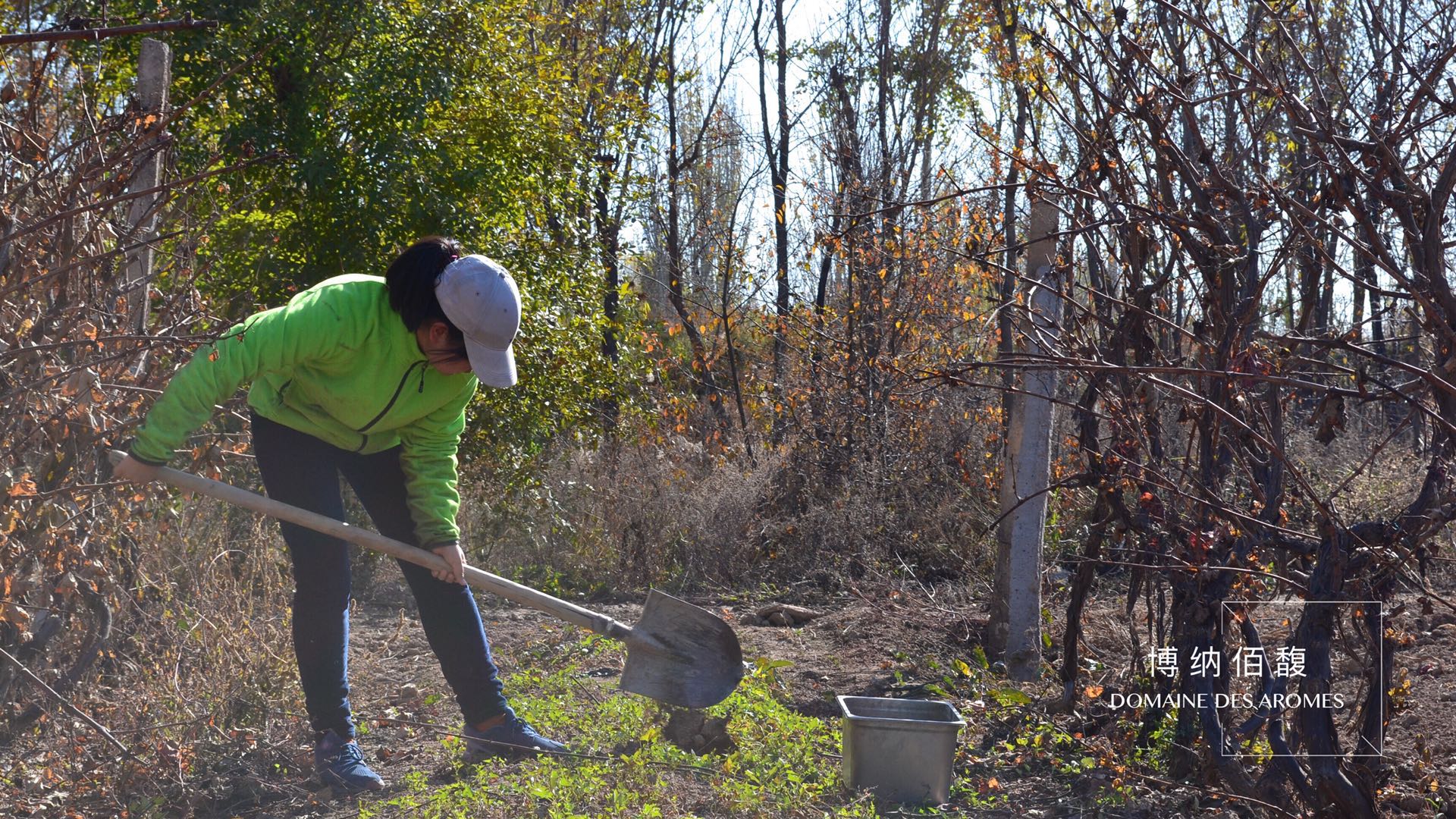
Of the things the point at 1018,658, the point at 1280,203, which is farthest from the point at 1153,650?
the point at 1280,203

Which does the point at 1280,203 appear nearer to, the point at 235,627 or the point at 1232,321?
the point at 1232,321

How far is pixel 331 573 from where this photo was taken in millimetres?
3568

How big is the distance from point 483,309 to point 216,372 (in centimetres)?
73

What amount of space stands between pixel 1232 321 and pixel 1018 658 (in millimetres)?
2204

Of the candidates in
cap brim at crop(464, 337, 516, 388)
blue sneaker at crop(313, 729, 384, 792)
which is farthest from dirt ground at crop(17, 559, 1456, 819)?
cap brim at crop(464, 337, 516, 388)

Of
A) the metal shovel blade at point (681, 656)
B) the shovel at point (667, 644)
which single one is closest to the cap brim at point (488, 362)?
the shovel at point (667, 644)

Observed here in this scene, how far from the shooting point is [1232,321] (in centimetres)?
317

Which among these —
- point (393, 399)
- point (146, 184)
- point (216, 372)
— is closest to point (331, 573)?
point (393, 399)

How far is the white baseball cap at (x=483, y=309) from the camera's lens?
3213mm

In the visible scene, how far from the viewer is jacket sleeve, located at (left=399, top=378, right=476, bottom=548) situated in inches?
144

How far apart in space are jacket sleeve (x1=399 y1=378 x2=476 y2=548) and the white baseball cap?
409 mm

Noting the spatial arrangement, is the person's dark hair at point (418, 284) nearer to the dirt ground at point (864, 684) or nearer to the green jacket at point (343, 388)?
the green jacket at point (343, 388)

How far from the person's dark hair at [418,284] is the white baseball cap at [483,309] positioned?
3 cm

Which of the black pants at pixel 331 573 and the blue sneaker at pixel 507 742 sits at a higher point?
the black pants at pixel 331 573
